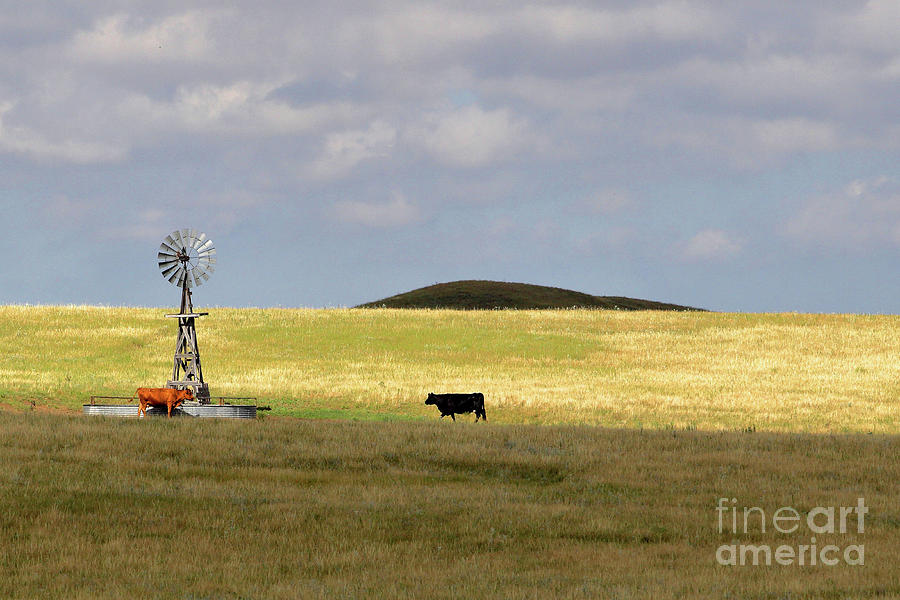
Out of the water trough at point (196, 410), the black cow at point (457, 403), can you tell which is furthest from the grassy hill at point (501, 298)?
the water trough at point (196, 410)

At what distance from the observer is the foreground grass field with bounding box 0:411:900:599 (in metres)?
13.6

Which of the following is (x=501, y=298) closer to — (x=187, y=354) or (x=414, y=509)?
(x=187, y=354)

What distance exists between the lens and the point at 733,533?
17250 mm

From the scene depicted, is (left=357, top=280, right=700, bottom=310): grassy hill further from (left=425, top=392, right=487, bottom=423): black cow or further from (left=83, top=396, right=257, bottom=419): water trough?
(left=83, top=396, right=257, bottom=419): water trough

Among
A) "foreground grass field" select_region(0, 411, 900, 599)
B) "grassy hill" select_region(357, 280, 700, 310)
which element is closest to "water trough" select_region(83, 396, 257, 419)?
"foreground grass field" select_region(0, 411, 900, 599)

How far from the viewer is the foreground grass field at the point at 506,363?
44125mm

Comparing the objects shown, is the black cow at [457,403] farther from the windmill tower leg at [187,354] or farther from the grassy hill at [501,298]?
the grassy hill at [501,298]

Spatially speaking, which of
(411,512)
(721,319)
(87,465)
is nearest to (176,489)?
(87,465)

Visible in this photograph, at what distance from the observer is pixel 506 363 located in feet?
199

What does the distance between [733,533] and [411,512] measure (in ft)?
19.9

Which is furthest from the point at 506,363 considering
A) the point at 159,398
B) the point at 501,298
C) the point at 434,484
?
the point at 501,298

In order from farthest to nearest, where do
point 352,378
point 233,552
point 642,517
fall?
1. point 352,378
2. point 642,517
3. point 233,552

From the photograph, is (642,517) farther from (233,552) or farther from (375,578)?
(233,552)

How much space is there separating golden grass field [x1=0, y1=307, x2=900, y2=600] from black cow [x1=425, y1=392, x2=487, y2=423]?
8.03 feet
